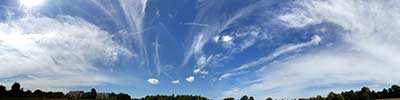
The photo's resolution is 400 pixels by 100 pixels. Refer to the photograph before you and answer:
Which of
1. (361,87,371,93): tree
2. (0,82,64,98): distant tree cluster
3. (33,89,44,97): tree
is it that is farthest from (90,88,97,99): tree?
(361,87,371,93): tree

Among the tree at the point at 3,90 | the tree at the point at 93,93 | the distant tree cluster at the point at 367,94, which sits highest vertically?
the tree at the point at 3,90

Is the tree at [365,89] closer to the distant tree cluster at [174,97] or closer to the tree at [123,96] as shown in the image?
the distant tree cluster at [174,97]

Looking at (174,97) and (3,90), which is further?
(174,97)

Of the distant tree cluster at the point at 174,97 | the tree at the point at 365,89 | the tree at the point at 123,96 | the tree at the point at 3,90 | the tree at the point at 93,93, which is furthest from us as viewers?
the tree at the point at 123,96

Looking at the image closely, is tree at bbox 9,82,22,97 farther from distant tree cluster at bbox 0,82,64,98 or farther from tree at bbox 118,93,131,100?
tree at bbox 118,93,131,100

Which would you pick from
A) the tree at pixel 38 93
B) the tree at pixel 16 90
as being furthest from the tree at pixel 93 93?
the tree at pixel 16 90

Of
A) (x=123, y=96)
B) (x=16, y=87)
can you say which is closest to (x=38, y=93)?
(x=16, y=87)

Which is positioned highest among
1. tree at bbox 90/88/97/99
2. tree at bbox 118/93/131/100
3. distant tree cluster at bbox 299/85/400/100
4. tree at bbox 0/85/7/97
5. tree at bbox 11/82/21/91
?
tree at bbox 11/82/21/91

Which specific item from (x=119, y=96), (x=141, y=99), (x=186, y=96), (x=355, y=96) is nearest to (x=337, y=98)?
(x=355, y=96)

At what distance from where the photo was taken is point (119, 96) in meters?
146

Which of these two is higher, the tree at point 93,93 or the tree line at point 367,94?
the tree at point 93,93

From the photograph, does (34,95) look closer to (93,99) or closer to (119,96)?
(93,99)

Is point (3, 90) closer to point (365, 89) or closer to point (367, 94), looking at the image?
point (367, 94)

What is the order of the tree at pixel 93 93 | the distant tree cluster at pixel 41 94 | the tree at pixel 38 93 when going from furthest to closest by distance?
the tree at pixel 93 93
the tree at pixel 38 93
the distant tree cluster at pixel 41 94
